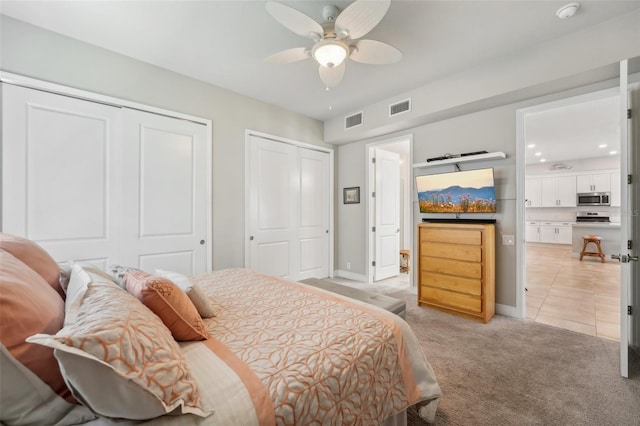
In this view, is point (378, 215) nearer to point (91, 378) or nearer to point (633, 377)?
point (633, 377)

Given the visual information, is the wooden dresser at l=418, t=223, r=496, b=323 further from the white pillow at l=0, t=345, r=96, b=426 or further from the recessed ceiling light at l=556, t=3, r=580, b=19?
the white pillow at l=0, t=345, r=96, b=426

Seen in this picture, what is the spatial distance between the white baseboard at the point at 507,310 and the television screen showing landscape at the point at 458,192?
1.18m

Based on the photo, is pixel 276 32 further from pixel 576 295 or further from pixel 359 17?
pixel 576 295

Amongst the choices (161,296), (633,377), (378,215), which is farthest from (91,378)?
(378,215)

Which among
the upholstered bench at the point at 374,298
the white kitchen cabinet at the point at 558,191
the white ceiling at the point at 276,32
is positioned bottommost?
the upholstered bench at the point at 374,298

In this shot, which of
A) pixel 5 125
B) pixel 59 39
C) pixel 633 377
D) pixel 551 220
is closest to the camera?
pixel 633 377

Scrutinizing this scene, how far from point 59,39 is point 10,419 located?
334 cm

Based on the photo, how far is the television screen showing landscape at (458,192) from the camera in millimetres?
3252

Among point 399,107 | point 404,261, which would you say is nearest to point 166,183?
point 399,107

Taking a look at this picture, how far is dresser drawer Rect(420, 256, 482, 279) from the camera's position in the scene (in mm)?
3097

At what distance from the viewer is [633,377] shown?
2000mm

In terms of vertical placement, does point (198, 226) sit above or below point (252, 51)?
below

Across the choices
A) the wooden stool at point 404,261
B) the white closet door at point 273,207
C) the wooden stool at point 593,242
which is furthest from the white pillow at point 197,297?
the wooden stool at point 593,242

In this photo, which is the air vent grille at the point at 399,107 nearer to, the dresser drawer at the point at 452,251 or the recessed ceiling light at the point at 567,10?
the recessed ceiling light at the point at 567,10
